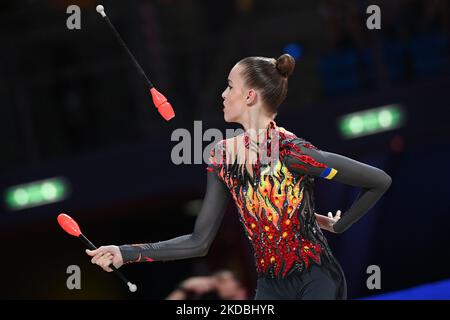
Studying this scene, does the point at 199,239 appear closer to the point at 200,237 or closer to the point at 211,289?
the point at 200,237

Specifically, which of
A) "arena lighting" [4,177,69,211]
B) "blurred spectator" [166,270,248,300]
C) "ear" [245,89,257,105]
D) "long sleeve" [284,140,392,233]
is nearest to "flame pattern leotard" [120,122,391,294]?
"long sleeve" [284,140,392,233]

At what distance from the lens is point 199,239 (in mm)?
3324

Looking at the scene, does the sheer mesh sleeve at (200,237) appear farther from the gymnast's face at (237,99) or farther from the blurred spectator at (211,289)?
the blurred spectator at (211,289)

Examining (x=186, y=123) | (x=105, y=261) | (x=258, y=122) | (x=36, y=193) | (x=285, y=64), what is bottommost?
(x=36, y=193)

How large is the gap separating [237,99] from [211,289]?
4444 mm

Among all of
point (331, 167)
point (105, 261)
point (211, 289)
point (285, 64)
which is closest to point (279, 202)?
point (331, 167)

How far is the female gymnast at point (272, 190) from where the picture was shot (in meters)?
3.23

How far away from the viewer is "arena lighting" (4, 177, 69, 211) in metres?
8.36

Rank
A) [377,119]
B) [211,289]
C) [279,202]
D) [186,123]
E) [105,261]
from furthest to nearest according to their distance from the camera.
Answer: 1. [377,119]
2. [186,123]
3. [211,289]
4. [279,202]
5. [105,261]

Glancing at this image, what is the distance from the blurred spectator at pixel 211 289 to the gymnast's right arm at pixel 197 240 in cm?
375

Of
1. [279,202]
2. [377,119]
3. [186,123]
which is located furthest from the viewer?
[377,119]

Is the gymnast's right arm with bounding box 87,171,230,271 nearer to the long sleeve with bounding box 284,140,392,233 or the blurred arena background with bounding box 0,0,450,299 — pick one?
the long sleeve with bounding box 284,140,392,233
